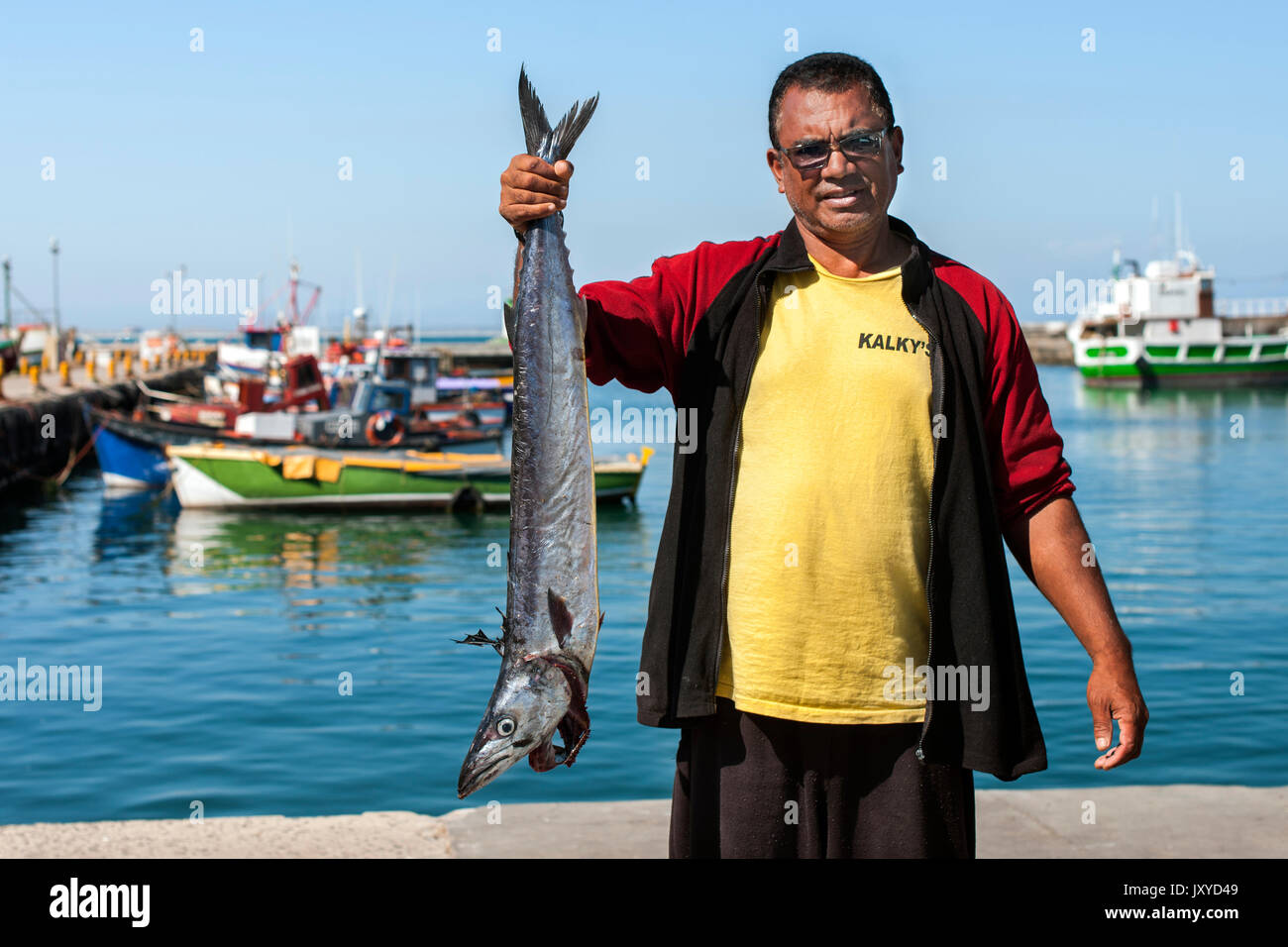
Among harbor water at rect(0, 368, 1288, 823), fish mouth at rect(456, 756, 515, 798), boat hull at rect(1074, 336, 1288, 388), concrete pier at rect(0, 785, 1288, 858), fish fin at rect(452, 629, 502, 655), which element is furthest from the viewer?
boat hull at rect(1074, 336, 1288, 388)

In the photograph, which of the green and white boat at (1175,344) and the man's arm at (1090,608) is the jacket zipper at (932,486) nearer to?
the man's arm at (1090,608)

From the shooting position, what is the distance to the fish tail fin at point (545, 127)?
109 inches

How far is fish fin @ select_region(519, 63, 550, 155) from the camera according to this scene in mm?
2787

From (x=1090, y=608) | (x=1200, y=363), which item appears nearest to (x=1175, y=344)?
(x=1200, y=363)

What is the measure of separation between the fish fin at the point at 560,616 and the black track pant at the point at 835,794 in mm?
467

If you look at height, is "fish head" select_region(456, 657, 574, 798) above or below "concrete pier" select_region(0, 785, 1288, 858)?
above

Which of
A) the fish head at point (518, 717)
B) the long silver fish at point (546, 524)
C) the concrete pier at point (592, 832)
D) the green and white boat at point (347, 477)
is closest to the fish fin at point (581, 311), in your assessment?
the long silver fish at point (546, 524)

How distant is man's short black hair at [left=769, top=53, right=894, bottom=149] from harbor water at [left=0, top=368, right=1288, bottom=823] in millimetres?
816

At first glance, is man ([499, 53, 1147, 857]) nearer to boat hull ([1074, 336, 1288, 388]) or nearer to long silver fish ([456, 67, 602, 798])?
long silver fish ([456, 67, 602, 798])

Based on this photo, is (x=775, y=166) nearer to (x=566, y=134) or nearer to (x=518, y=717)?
(x=566, y=134)

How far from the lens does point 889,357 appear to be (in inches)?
113

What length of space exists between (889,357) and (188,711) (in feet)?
32.2

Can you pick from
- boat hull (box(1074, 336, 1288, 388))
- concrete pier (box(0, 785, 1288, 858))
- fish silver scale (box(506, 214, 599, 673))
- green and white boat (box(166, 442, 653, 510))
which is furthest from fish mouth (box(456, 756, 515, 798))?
boat hull (box(1074, 336, 1288, 388))

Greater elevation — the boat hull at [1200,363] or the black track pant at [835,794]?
the boat hull at [1200,363]
